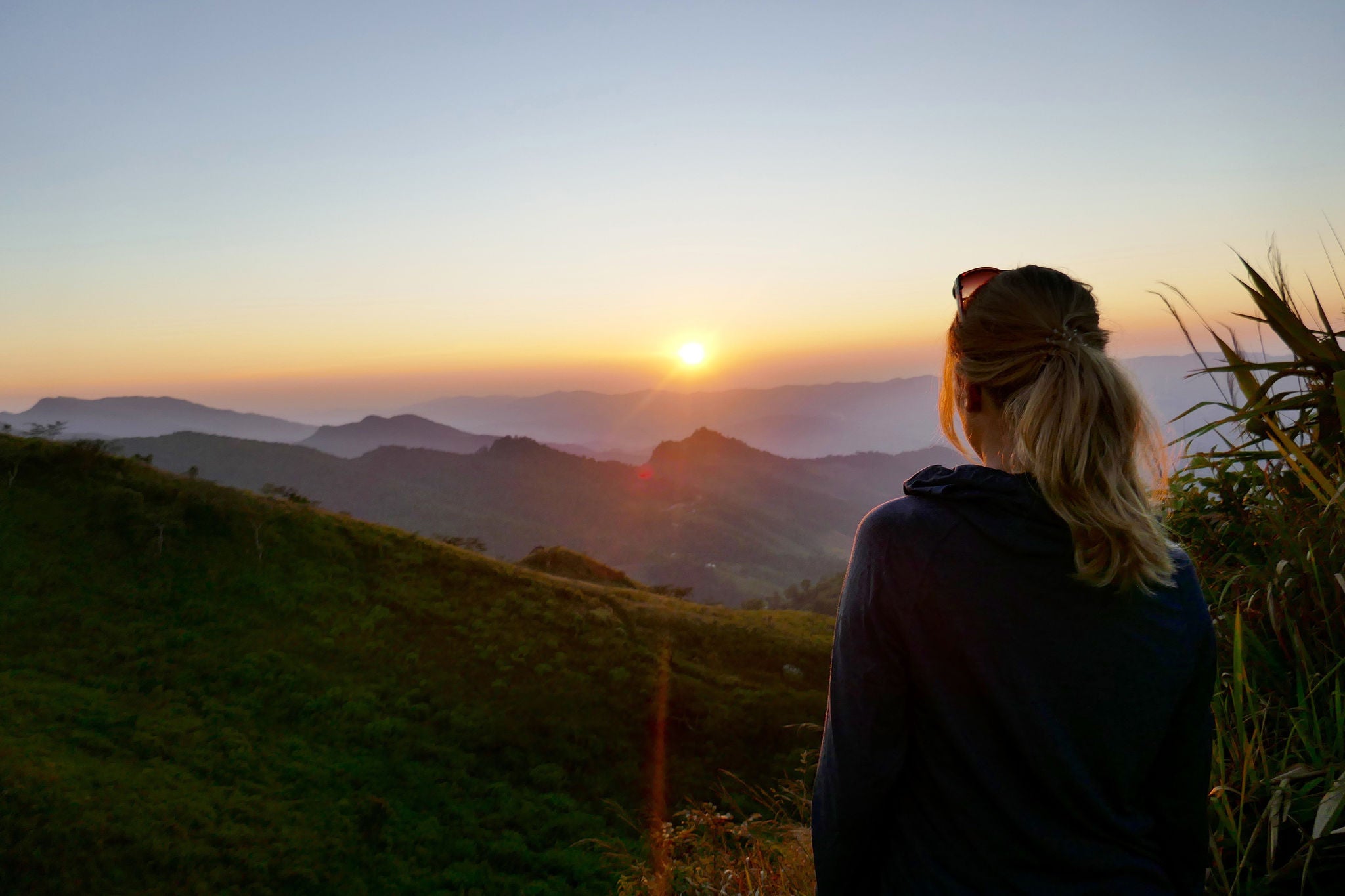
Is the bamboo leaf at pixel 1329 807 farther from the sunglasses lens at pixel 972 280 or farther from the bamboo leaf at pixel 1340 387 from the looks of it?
the sunglasses lens at pixel 972 280

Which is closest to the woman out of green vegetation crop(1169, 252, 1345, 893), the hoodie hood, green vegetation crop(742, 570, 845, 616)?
the hoodie hood

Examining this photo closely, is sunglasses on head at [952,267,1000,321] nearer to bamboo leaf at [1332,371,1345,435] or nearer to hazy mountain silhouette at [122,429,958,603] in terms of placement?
bamboo leaf at [1332,371,1345,435]

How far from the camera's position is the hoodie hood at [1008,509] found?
4.45 ft

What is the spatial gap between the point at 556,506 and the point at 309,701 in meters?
147

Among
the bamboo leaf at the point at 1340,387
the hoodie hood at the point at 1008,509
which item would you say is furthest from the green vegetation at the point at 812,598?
the hoodie hood at the point at 1008,509

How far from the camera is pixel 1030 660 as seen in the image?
1.36 m

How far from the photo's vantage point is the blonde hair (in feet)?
4.35

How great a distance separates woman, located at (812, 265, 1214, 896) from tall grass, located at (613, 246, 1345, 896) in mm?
1029

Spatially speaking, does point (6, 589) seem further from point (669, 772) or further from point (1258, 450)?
point (1258, 450)

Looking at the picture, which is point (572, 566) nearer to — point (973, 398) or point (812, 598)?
point (973, 398)

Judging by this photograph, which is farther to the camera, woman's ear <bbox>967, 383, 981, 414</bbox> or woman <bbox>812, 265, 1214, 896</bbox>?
woman's ear <bbox>967, 383, 981, 414</bbox>

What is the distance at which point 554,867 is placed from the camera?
1145cm

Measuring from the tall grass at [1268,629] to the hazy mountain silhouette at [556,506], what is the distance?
368ft

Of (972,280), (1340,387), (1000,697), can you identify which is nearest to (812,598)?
(1340,387)
